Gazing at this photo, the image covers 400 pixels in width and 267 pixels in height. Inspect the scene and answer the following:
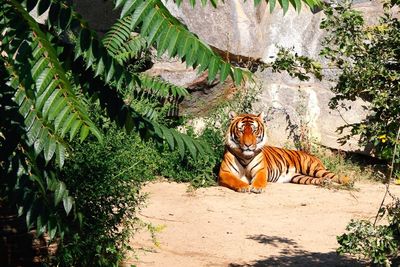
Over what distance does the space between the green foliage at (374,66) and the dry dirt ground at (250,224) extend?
2163 millimetres

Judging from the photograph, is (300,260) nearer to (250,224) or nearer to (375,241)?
(250,224)

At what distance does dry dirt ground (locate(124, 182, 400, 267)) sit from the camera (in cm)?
702

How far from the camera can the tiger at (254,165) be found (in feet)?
34.7

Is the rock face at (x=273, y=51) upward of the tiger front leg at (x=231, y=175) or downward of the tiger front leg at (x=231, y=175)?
upward

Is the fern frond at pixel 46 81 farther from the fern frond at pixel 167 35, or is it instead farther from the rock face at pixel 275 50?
the rock face at pixel 275 50

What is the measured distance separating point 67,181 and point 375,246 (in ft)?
7.25

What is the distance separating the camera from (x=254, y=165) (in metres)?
10.8

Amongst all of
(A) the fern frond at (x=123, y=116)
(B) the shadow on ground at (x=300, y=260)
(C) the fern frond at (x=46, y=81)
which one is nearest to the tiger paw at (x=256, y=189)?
(B) the shadow on ground at (x=300, y=260)

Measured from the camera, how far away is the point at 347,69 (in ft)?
16.3

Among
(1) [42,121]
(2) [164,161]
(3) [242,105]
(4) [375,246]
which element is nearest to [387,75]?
(4) [375,246]

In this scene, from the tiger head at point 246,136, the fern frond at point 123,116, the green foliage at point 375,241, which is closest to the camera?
the fern frond at point 123,116

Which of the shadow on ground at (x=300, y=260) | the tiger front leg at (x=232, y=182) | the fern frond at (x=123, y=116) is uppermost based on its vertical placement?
the fern frond at (x=123, y=116)

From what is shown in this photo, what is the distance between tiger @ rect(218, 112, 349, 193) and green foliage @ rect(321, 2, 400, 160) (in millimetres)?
5488

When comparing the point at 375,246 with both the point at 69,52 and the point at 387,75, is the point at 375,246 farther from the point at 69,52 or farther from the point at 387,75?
the point at 69,52
